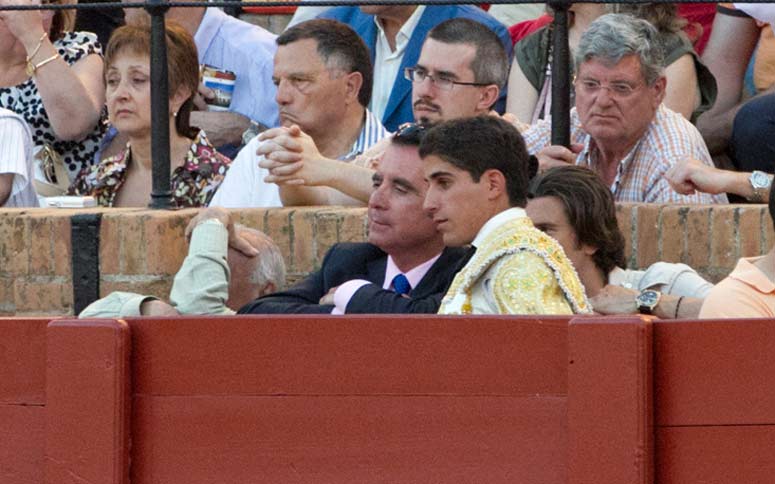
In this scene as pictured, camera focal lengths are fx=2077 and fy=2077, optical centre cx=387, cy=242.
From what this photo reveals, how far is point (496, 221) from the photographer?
4.84 meters

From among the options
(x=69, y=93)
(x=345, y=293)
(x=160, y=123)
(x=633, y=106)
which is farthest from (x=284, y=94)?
(x=345, y=293)

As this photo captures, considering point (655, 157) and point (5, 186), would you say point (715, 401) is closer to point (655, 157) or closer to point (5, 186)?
point (655, 157)

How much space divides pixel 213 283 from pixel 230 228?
0.22 metres

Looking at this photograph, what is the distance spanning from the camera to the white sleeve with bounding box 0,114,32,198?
250 inches

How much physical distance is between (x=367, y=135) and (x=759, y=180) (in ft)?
4.34

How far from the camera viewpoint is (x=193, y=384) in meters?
4.49

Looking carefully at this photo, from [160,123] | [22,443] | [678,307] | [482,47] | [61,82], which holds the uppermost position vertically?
[482,47]

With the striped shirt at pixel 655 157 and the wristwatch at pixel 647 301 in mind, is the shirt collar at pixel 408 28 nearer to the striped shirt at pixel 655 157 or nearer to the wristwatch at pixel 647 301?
the striped shirt at pixel 655 157

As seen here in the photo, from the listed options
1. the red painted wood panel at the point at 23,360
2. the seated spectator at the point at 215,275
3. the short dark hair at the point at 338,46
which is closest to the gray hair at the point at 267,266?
the seated spectator at the point at 215,275

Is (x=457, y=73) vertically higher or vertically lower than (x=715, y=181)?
higher

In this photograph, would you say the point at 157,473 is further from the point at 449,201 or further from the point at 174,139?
the point at 174,139

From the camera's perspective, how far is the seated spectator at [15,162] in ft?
20.9

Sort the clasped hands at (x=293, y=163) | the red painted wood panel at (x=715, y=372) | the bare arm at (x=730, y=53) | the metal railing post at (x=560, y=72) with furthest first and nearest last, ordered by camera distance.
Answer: the bare arm at (x=730, y=53) → the clasped hands at (x=293, y=163) → the metal railing post at (x=560, y=72) → the red painted wood panel at (x=715, y=372)

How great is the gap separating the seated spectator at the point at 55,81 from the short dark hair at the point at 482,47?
119 centimetres
